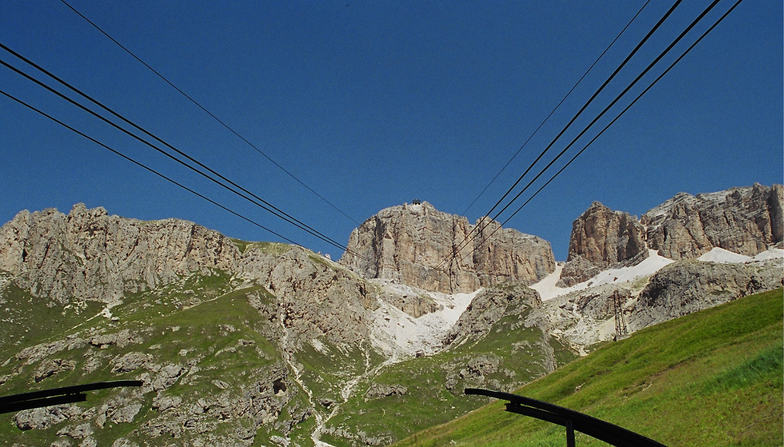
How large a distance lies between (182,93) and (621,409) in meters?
39.4

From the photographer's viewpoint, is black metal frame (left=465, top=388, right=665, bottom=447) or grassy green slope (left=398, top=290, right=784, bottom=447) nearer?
black metal frame (left=465, top=388, right=665, bottom=447)

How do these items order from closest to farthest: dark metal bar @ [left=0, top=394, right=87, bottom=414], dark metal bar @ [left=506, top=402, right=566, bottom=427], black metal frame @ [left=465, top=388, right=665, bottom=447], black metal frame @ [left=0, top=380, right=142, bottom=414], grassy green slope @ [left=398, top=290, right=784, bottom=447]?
black metal frame @ [left=465, top=388, right=665, bottom=447]
black metal frame @ [left=0, top=380, right=142, bottom=414]
dark metal bar @ [left=0, top=394, right=87, bottom=414]
dark metal bar @ [left=506, top=402, right=566, bottom=427]
grassy green slope @ [left=398, top=290, right=784, bottom=447]

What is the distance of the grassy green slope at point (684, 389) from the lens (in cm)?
2931

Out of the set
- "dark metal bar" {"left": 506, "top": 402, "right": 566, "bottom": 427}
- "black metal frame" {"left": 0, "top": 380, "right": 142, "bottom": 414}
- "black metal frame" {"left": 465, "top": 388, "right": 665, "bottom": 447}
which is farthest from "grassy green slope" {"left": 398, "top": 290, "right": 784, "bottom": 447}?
"black metal frame" {"left": 0, "top": 380, "right": 142, "bottom": 414}

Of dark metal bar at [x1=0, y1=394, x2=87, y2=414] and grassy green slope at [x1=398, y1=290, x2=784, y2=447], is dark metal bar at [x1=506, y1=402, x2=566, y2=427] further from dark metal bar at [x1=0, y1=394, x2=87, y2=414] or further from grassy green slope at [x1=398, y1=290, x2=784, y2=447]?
grassy green slope at [x1=398, y1=290, x2=784, y2=447]

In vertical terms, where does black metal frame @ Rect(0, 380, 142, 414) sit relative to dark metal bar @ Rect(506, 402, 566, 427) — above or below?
below

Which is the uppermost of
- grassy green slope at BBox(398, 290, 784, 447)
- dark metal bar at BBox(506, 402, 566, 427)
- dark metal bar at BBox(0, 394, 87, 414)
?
grassy green slope at BBox(398, 290, 784, 447)

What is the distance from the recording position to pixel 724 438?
27.4 m

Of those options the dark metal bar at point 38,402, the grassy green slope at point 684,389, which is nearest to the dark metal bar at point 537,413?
the dark metal bar at point 38,402

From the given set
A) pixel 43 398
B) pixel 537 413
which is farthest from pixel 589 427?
pixel 43 398

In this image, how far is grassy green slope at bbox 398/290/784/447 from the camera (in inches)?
1154

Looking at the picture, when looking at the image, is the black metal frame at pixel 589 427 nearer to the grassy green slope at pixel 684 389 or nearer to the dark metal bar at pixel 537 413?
the dark metal bar at pixel 537 413

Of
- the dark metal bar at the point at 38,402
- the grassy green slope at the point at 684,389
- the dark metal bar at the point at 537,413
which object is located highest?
the grassy green slope at the point at 684,389

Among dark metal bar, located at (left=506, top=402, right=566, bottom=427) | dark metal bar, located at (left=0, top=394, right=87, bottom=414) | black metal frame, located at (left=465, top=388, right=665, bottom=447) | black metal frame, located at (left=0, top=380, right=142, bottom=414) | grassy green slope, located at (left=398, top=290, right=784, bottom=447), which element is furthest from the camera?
grassy green slope, located at (left=398, top=290, right=784, bottom=447)
